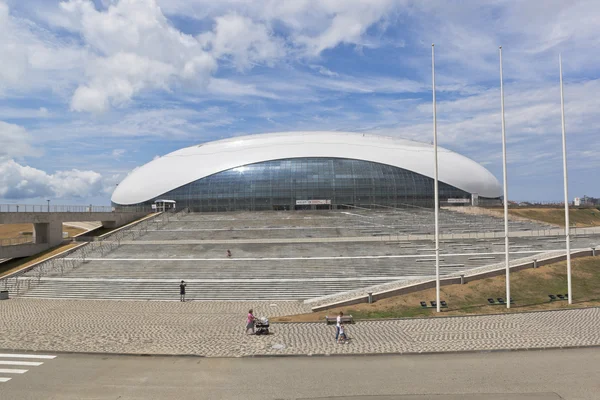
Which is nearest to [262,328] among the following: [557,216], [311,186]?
[311,186]

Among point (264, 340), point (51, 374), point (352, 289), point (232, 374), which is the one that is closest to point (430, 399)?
point (232, 374)

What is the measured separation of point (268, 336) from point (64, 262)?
2507cm

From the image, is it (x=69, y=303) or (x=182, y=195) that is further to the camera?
(x=182, y=195)

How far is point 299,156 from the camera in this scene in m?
68.9

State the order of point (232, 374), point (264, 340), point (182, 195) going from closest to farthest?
1. point (232, 374)
2. point (264, 340)
3. point (182, 195)

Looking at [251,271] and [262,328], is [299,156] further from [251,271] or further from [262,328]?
[262,328]

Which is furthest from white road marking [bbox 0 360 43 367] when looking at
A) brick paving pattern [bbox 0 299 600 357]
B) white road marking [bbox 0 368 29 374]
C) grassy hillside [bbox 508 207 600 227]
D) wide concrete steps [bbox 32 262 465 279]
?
grassy hillside [bbox 508 207 600 227]

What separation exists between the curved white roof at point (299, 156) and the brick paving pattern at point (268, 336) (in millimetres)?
48972

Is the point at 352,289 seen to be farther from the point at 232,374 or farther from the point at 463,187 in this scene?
the point at 463,187

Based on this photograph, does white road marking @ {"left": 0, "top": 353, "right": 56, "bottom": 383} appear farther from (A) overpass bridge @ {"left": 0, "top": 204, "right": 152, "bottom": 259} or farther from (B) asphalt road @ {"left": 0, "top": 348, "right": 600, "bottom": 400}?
(A) overpass bridge @ {"left": 0, "top": 204, "right": 152, "bottom": 259}

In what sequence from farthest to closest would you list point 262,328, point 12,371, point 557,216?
point 557,216
point 262,328
point 12,371

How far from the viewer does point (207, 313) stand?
22.0m

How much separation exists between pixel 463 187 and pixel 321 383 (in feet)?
208

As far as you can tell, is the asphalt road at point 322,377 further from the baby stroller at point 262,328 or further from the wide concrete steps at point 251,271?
the wide concrete steps at point 251,271
